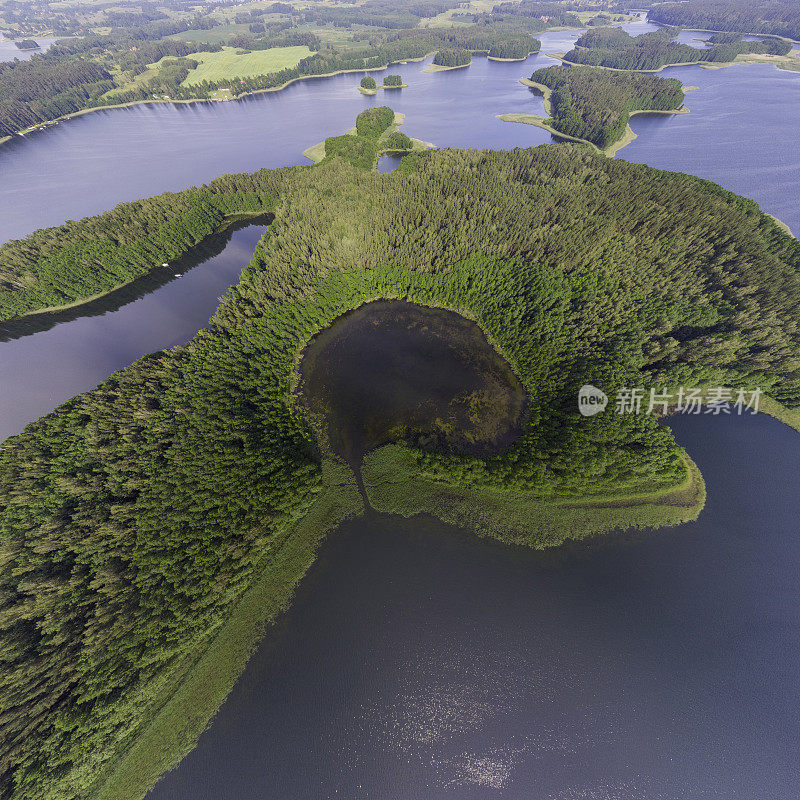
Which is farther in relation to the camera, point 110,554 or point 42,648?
point 110,554

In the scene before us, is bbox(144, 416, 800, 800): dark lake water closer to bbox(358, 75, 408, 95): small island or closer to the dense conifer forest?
the dense conifer forest

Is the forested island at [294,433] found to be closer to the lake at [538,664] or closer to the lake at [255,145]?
the lake at [538,664]

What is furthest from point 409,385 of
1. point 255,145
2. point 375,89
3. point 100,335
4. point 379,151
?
point 375,89

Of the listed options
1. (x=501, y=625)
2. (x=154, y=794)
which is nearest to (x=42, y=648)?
(x=154, y=794)

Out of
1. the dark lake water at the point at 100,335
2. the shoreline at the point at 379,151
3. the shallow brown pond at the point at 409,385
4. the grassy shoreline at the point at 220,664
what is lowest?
the grassy shoreline at the point at 220,664

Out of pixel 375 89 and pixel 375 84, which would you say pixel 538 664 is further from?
pixel 375 84

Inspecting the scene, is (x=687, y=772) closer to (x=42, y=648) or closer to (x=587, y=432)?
(x=587, y=432)

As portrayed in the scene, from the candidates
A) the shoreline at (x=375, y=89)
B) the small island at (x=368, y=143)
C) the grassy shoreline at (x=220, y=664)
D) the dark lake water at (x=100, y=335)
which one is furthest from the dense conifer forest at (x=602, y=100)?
the grassy shoreline at (x=220, y=664)
